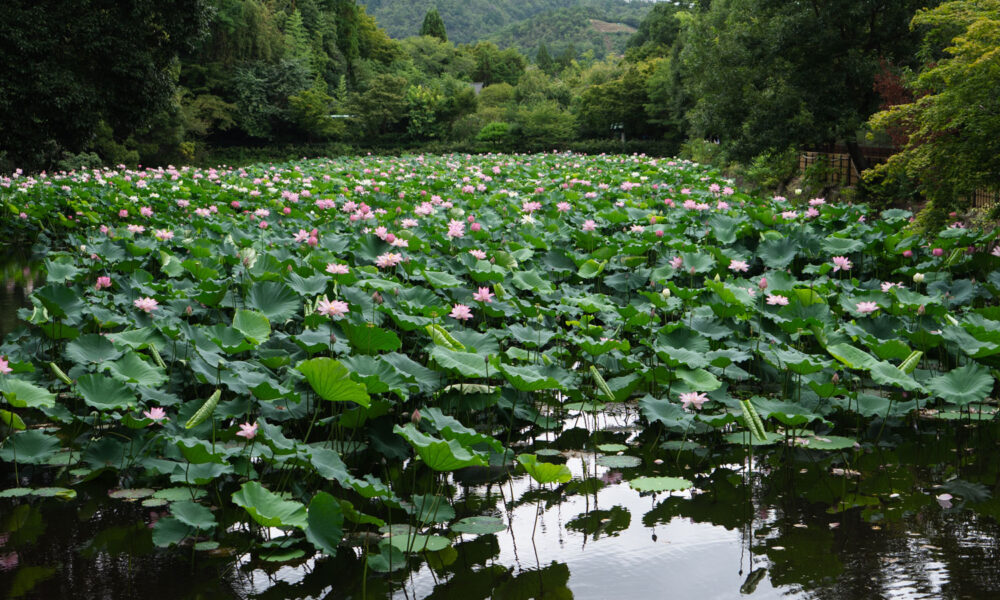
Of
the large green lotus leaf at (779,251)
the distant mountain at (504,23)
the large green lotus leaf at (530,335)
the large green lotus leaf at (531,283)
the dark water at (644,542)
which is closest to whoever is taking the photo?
the dark water at (644,542)

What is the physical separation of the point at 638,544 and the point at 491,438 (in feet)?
1.96

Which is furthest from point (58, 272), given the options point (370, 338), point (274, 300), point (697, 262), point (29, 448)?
point (697, 262)

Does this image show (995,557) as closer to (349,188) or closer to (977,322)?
(977,322)

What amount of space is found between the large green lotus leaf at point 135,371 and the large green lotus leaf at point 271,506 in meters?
0.95

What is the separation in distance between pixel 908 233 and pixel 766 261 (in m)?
1.02

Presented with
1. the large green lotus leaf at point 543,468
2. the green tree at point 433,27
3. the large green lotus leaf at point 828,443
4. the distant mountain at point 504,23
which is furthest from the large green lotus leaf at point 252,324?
the distant mountain at point 504,23

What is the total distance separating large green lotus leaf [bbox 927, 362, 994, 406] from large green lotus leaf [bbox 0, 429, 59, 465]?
3188mm

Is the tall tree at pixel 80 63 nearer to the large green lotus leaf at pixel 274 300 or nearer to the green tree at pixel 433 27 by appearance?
the large green lotus leaf at pixel 274 300

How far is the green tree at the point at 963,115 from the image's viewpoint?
4.76 meters

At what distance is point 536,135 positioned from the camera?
3431 cm

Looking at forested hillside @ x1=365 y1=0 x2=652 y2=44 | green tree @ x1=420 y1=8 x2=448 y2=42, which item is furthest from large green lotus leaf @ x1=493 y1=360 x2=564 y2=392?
forested hillside @ x1=365 y1=0 x2=652 y2=44

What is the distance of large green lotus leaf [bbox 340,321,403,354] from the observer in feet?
9.71

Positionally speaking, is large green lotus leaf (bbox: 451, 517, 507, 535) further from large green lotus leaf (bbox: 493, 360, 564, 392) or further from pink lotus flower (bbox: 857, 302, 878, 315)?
pink lotus flower (bbox: 857, 302, 878, 315)

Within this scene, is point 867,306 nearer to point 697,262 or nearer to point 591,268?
point 697,262
